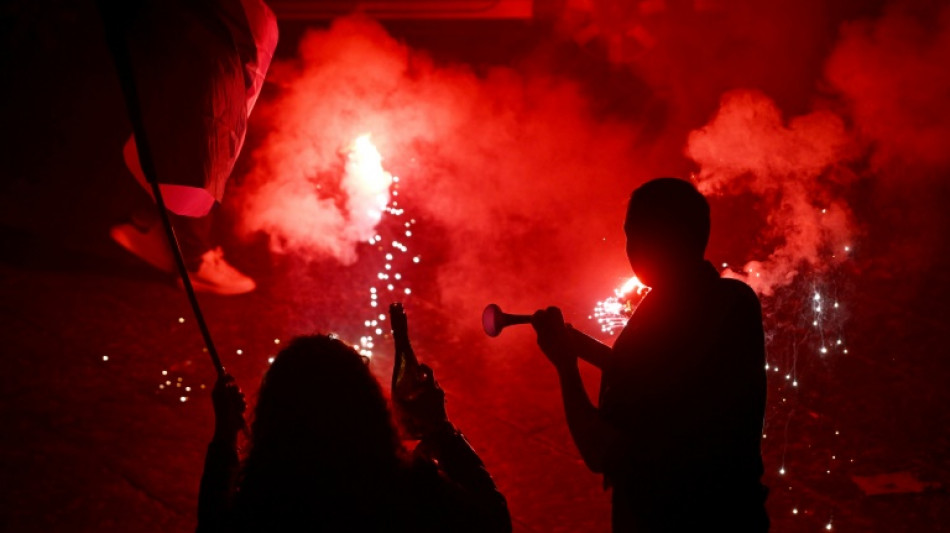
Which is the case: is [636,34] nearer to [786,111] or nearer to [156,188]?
[786,111]

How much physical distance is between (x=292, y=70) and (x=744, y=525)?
7.14 m

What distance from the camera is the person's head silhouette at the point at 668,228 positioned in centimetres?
227

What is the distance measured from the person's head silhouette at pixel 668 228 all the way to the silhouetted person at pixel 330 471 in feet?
2.47

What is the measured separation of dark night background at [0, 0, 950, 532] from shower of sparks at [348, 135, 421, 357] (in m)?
0.14

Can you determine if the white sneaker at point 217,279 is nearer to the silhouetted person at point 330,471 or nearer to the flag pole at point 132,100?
the flag pole at point 132,100

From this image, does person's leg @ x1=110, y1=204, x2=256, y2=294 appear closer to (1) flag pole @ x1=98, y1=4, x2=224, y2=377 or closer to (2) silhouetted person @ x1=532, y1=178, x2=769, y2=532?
(1) flag pole @ x1=98, y1=4, x2=224, y2=377

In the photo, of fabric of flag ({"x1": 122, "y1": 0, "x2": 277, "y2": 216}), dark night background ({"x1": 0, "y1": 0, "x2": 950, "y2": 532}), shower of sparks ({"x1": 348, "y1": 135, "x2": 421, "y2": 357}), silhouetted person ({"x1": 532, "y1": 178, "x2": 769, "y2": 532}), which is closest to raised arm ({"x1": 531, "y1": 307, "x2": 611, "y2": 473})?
silhouetted person ({"x1": 532, "y1": 178, "x2": 769, "y2": 532})

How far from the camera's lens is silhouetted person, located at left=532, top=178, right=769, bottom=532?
2.20 meters

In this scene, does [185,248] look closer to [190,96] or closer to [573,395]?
[190,96]

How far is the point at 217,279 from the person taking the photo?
670 cm

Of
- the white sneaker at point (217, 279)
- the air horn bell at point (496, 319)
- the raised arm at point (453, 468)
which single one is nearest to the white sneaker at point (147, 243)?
the white sneaker at point (217, 279)

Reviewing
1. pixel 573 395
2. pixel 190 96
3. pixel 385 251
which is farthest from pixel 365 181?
pixel 573 395

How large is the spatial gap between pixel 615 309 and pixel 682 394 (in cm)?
458

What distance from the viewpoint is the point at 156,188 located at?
8.72ft
